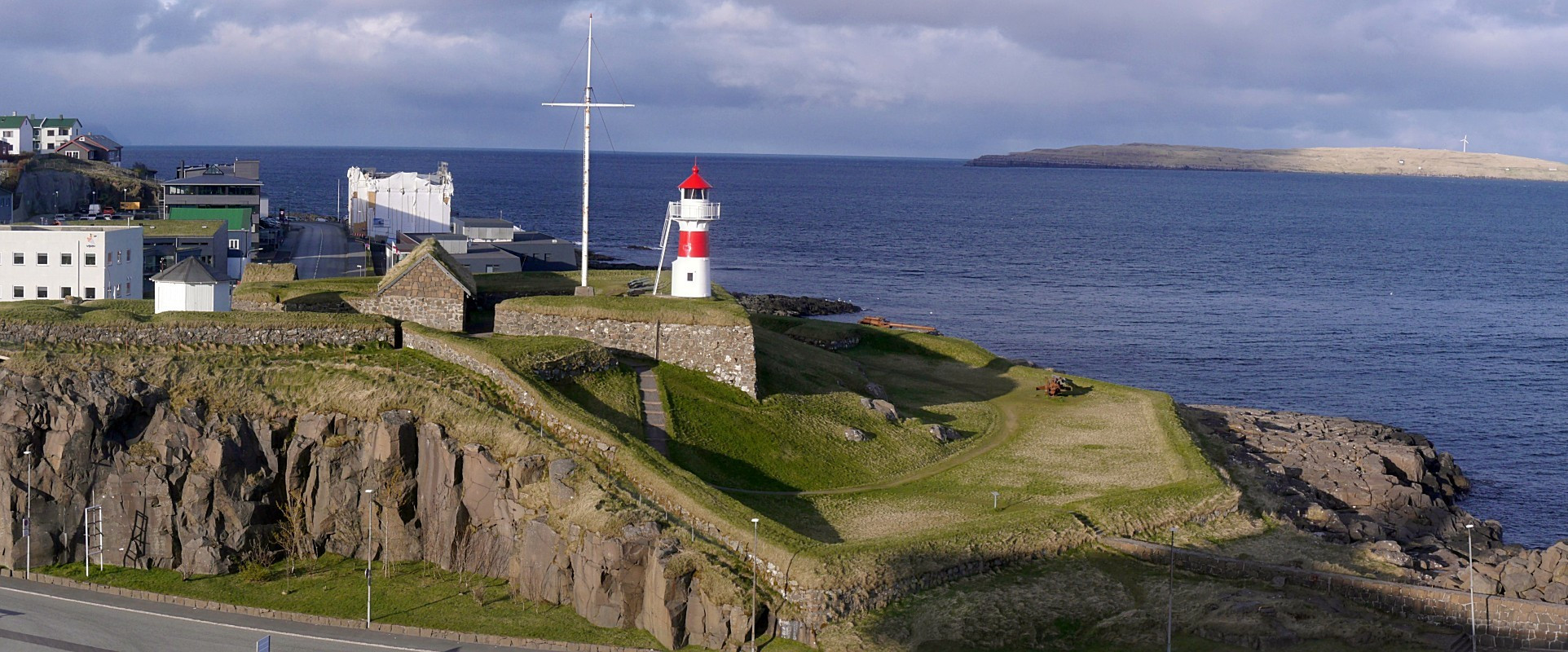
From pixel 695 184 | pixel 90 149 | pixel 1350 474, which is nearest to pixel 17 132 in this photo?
pixel 90 149

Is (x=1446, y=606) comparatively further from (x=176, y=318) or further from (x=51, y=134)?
(x=51, y=134)

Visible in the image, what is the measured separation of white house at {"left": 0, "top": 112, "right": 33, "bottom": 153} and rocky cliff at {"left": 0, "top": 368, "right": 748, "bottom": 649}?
377 ft

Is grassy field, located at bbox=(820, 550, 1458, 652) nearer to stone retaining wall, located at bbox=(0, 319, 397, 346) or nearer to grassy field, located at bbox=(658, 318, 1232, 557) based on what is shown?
grassy field, located at bbox=(658, 318, 1232, 557)

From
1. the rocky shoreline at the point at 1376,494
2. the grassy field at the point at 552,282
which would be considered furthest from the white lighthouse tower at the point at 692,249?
the rocky shoreline at the point at 1376,494

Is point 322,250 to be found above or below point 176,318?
above

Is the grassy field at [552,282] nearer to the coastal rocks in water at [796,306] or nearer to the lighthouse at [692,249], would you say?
the lighthouse at [692,249]

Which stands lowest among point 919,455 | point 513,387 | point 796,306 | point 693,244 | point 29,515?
point 29,515

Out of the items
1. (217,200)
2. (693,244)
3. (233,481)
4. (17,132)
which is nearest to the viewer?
(233,481)

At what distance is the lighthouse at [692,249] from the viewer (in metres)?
47.2

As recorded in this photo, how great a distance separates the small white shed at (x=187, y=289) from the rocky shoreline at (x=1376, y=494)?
1426 inches

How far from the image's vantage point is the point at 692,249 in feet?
157

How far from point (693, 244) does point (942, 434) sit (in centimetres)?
1147

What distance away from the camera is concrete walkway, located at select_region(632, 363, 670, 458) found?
128ft

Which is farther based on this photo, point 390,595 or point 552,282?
point 552,282
